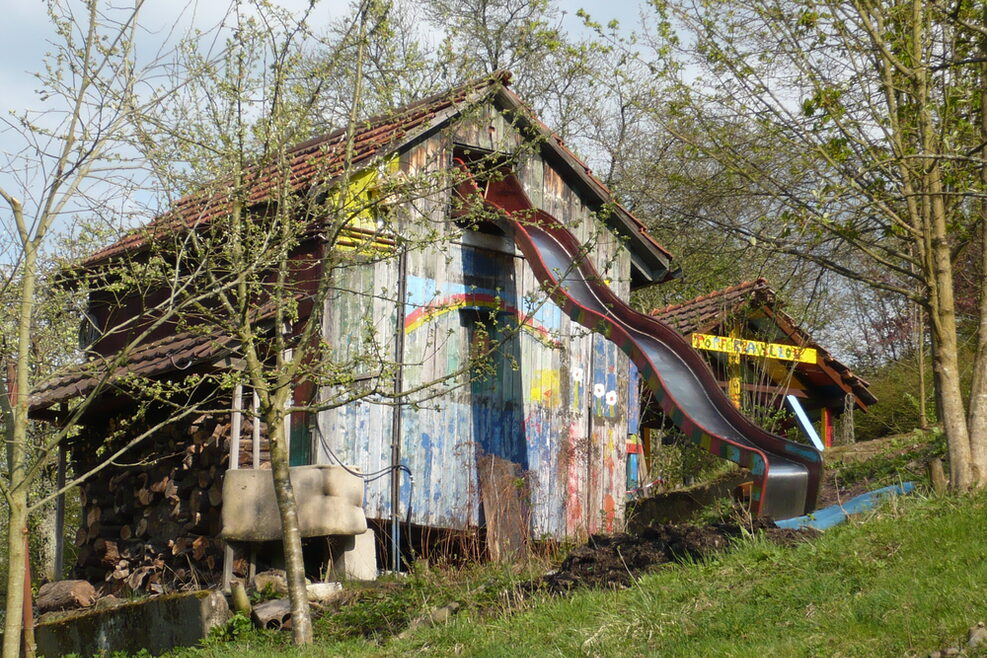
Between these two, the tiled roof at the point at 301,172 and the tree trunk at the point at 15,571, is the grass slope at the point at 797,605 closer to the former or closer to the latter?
the tree trunk at the point at 15,571

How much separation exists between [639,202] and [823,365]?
4.17m

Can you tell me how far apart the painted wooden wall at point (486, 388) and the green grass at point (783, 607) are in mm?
3939

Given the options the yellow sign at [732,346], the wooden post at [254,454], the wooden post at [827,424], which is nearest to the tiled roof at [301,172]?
the wooden post at [254,454]

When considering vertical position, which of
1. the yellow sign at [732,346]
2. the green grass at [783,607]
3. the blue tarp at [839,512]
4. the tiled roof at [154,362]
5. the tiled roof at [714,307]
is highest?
the tiled roof at [714,307]

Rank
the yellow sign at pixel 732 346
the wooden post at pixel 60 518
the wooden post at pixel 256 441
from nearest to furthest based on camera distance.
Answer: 1. the wooden post at pixel 256 441
2. the wooden post at pixel 60 518
3. the yellow sign at pixel 732 346

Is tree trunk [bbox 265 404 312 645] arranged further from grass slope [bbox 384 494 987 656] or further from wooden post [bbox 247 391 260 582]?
wooden post [bbox 247 391 260 582]

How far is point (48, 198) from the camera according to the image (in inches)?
308

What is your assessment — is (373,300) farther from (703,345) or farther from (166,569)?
(703,345)

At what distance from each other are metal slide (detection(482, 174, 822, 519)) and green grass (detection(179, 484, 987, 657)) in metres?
1.51

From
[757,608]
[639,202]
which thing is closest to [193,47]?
[757,608]

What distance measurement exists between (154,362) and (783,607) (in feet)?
23.6

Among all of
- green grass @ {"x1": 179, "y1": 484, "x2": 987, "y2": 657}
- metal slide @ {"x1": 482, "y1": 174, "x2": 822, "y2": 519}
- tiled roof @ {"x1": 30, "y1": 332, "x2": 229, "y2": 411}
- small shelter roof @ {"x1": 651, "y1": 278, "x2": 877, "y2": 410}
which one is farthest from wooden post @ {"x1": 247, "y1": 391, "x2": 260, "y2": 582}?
small shelter roof @ {"x1": 651, "y1": 278, "x2": 877, "y2": 410}

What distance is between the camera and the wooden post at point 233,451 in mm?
10633

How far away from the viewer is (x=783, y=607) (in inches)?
261
